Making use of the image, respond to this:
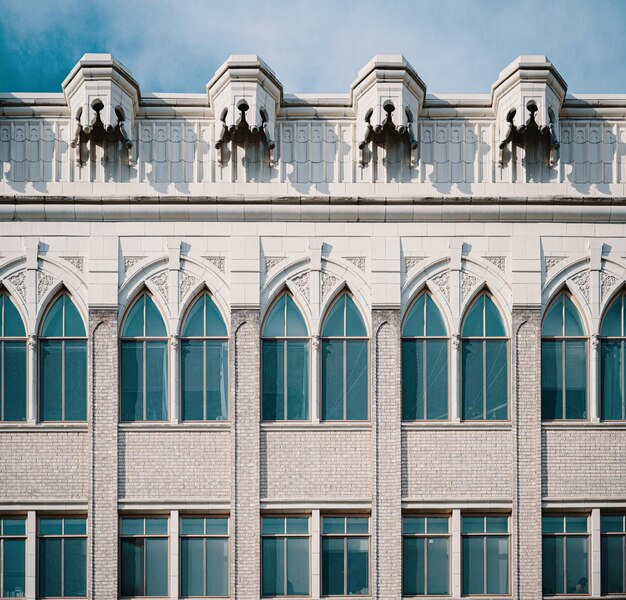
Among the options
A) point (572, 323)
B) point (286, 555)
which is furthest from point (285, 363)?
point (572, 323)

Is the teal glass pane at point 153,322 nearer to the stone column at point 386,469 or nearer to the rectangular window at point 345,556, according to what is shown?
the stone column at point 386,469

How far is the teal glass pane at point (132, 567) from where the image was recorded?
18.9 metres

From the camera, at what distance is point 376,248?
19.4 meters

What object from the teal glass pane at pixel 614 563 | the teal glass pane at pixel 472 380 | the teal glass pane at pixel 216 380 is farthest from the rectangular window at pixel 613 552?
the teal glass pane at pixel 216 380

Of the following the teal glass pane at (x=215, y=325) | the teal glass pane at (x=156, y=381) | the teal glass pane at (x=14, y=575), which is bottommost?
the teal glass pane at (x=14, y=575)

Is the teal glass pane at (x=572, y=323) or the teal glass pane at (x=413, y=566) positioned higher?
the teal glass pane at (x=572, y=323)

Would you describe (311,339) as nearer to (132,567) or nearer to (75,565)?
(132,567)

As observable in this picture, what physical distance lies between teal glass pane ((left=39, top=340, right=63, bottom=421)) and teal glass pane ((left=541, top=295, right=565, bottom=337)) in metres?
9.58

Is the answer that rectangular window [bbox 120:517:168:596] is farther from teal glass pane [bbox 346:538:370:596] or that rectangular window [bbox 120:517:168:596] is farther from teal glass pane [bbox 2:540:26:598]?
teal glass pane [bbox 346:538:370:596]

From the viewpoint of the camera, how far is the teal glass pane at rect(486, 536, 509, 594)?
19141 millimetres

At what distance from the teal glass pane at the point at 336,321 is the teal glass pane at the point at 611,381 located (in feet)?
17.1

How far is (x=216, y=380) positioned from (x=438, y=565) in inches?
222

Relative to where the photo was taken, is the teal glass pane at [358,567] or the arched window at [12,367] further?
the arched window at [12,367]

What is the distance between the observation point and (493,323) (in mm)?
→ 19531
